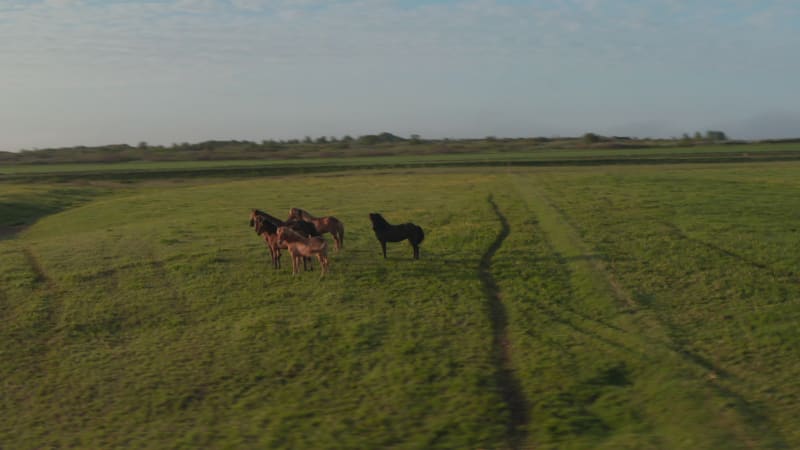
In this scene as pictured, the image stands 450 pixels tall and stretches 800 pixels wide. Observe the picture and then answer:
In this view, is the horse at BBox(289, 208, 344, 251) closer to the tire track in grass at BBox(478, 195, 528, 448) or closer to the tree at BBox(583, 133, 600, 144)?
the tire track in grass at BBox(478, 195, 528, 448)

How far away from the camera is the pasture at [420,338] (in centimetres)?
1191

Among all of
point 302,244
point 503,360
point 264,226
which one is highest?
point 264,226

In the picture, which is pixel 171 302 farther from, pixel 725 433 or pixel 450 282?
pixel 725 433

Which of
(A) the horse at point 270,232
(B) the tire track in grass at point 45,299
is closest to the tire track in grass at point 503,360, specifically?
(A) the horse at point 270,232

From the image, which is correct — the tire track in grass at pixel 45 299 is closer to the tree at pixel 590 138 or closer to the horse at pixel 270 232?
the horse at pixel 270 232

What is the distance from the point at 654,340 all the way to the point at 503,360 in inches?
131

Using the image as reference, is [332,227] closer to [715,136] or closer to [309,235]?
[309,235]

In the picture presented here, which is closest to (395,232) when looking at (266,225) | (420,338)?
(266,225)

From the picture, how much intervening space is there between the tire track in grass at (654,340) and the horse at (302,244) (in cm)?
606

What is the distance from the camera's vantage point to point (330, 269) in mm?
20594

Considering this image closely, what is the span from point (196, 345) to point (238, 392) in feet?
8.58

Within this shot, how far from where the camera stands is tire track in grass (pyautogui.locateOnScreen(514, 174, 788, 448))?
11344 millimetres

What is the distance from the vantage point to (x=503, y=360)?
14.5 metres

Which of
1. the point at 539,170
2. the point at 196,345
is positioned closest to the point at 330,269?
the point at 196,345
